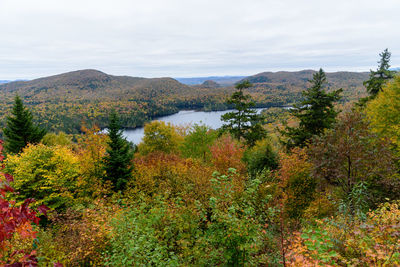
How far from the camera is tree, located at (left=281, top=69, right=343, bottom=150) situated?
1858 centimetres

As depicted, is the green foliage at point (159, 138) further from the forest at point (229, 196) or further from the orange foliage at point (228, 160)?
the orange foliage at point (228, 160)

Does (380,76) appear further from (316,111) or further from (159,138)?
(159,138)

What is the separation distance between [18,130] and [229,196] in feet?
101

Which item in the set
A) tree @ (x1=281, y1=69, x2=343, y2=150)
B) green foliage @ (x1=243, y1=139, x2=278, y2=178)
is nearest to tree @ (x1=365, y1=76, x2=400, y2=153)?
tree @ (x1=281, y1=69, x2=343, y2=150)

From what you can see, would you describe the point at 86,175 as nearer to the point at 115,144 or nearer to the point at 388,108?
the point at 115,144

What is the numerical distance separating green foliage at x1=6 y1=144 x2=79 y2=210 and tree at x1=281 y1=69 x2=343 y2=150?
21.6 m

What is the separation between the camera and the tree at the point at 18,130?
995 inches

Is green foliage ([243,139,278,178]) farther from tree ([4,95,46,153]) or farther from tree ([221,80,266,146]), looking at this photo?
tree ([4,95,46,153])

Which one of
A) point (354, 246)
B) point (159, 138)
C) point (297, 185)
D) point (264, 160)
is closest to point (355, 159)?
point (297, 185)

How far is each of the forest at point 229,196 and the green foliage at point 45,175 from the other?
103mm

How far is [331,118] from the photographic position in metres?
18.6

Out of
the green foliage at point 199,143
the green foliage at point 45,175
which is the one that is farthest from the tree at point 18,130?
the green foliage at point 199,143

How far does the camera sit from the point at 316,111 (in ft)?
62.0

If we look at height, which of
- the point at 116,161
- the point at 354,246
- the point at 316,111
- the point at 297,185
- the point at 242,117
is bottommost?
the point at 297,185
